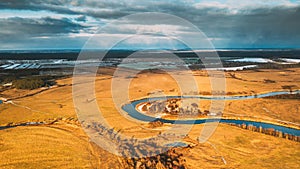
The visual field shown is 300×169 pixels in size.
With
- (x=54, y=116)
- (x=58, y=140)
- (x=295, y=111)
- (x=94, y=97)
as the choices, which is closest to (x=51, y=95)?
(x=94, y=97)

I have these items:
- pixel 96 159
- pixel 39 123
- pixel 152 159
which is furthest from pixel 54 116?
pixel 152 159

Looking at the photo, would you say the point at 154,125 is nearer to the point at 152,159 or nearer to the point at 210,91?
the point at 152,159

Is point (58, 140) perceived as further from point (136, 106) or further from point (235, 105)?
point (235, 105)

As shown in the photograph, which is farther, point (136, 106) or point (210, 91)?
point (210, 91)

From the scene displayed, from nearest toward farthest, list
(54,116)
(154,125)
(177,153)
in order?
(177,153) → (154,125) → (54,116)

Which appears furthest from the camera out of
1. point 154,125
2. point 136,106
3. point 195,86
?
point 195,86

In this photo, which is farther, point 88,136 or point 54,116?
point 54,116

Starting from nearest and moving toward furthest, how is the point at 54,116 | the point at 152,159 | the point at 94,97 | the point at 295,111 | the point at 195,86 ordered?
1. the point at 152,159
2. the point at 54,116
3. the point at 295,111
4. the point at 94,97
5. the point at 195,86

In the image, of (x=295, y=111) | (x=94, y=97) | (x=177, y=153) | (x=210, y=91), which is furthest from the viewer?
(x=210, y=91)
